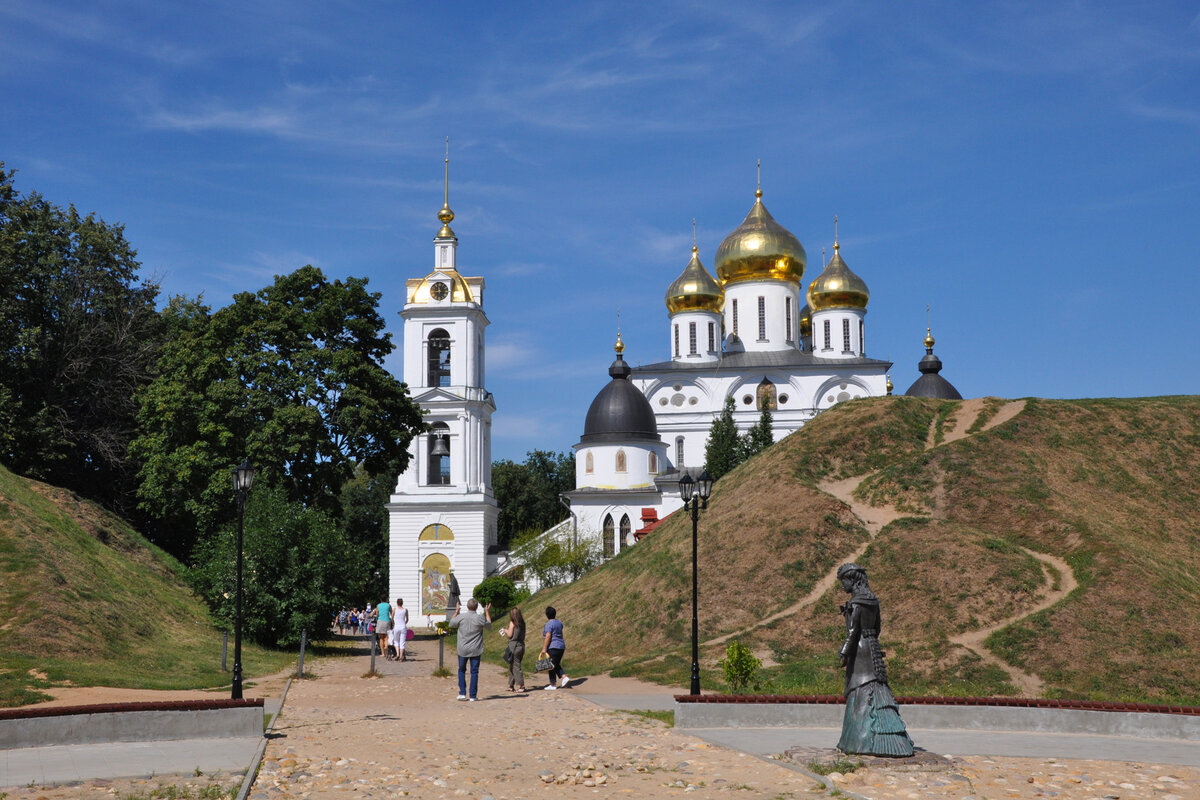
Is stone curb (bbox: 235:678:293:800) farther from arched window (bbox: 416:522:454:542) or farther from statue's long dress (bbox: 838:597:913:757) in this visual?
arched window (bbox: 416:522:454:542)

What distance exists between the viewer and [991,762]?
40.1ft

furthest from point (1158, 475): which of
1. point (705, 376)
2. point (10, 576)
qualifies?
point (705, 376)

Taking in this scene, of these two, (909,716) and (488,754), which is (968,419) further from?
(488,754)

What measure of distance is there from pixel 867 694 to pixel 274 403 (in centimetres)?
2521

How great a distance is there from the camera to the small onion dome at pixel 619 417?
2312 inches

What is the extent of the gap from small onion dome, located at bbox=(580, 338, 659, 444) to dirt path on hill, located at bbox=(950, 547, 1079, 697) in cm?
3287

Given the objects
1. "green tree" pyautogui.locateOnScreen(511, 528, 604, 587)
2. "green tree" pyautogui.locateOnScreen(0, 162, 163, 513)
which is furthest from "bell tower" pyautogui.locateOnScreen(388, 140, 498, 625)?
"green tree" pyautogui.locateOnScreen(0, 162, 163, 513)

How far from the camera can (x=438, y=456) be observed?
53875 mm

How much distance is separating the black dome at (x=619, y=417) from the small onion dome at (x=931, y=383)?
15.3 meters

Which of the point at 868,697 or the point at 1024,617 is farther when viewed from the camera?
the point at 1024,617

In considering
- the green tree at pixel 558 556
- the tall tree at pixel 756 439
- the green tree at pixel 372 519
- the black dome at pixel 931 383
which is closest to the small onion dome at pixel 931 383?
the black dome at pixel 931 383

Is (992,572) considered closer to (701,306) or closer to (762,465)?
(762,465)

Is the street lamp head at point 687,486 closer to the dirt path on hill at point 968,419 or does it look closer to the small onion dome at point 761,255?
the dirt path on hill at point 968,419

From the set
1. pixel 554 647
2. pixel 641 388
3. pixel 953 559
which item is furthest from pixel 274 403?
pixel 641 388
